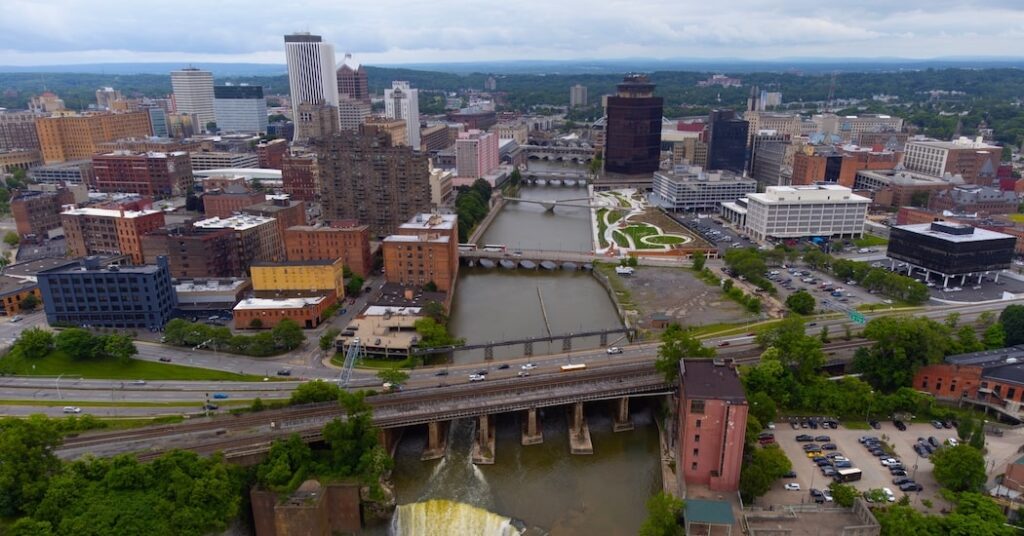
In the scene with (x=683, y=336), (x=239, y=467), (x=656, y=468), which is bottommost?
(x=656, y=468)

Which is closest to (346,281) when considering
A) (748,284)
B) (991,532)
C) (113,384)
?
(113,384)

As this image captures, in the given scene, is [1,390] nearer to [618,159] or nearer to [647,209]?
[647,209]

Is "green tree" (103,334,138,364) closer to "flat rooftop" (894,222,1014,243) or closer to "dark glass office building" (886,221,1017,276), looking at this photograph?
"dark glass office building" (886,221,1017,276)

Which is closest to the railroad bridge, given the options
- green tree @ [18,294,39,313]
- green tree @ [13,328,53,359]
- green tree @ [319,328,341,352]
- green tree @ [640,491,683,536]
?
green tree @ [640,491,683,536]

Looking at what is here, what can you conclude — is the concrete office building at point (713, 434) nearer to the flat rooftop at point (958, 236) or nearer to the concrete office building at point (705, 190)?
the flat rooftop at point (958, 236)

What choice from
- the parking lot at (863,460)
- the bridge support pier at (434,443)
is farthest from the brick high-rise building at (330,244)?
the parking lot at (863,460)

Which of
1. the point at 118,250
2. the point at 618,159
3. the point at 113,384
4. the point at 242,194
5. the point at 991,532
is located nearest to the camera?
the point at 991,532
